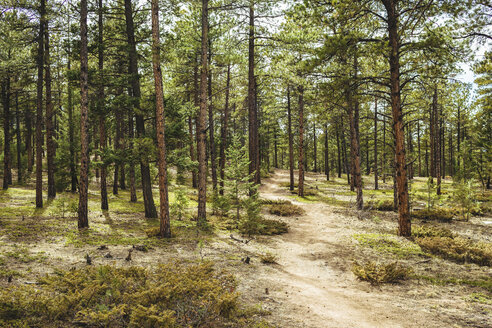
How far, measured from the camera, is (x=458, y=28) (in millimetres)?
10141

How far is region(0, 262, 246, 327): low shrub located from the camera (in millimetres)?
3963

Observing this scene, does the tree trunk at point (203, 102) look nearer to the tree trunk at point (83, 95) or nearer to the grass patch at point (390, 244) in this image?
the tree trunk at point (83, 95)

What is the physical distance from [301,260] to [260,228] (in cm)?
314

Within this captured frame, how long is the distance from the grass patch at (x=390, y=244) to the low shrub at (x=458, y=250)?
0.41 metres

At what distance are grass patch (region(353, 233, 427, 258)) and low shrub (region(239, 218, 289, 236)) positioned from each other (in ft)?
10.7

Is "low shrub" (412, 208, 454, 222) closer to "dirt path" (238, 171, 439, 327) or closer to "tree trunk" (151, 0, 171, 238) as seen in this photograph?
"dirt path" (238, 171, 439, 327)

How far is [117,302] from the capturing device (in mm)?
4672

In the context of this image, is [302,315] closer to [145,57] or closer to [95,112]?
[95,112]

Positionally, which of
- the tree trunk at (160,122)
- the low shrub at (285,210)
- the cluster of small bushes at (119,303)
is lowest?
the low shrub at (285,210)

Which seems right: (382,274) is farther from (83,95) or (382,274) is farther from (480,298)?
(83,95)

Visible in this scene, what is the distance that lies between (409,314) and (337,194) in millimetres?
20739

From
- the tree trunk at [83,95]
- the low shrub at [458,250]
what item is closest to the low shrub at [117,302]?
the tree trunk at [83,95]

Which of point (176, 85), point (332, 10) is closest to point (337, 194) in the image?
point (176, 85)

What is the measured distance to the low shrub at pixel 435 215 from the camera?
49.0 feet
